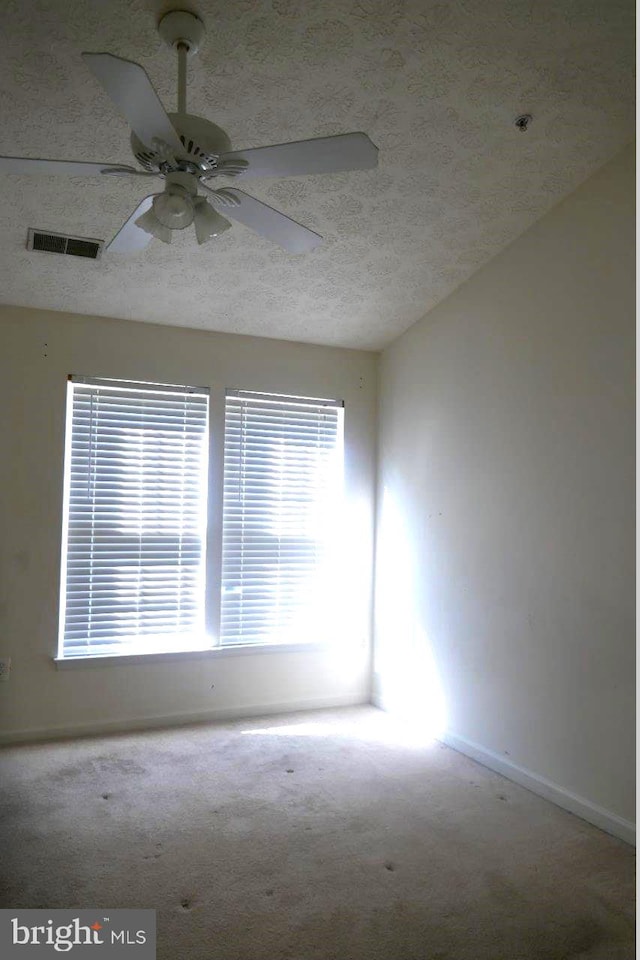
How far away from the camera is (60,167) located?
2.14 meters

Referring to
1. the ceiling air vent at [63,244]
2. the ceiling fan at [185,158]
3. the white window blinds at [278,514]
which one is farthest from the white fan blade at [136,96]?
the white window blinds at [278,514]

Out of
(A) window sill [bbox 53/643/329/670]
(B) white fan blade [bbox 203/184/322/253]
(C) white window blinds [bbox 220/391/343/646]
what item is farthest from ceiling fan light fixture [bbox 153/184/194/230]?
(A) window sill [bbox 53/643/329/670]

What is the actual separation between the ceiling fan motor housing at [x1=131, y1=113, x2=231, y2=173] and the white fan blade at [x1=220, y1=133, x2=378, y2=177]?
0.04 meters

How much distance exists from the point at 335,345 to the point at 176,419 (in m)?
1.37

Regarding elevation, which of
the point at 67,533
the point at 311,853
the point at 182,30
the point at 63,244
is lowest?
the point at 311,853

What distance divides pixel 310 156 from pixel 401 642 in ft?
12.0

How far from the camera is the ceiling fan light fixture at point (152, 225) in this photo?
2.38m

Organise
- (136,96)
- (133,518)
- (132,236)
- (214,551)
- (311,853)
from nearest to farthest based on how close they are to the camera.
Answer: (136,96), (132,236), (311,853), (133,518), (214,551)

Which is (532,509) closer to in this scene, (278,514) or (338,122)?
(278,514)

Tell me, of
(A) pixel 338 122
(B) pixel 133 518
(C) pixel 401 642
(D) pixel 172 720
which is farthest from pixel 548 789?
(A) pixel 338 122

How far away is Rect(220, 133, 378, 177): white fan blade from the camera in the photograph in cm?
202

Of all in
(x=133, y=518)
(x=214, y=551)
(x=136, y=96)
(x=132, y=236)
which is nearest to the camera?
(x=136, y=96)

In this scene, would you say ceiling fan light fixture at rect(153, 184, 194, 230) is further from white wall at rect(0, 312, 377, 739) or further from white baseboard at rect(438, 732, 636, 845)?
white baseboard at rect(438, 732, 636, 845)

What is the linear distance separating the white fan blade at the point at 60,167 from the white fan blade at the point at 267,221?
0.98 feet
